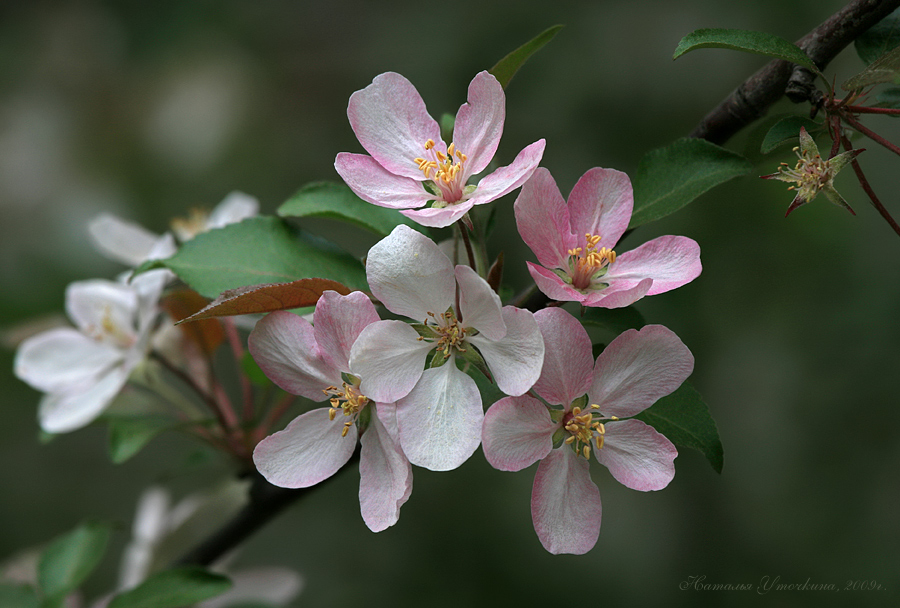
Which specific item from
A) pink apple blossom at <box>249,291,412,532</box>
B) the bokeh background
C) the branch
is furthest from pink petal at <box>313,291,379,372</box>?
the bokeh background

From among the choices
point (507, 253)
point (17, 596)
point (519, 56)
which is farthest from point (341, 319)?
point (507, 253)

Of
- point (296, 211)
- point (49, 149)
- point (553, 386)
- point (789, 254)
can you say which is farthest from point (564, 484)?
point (49, 149)

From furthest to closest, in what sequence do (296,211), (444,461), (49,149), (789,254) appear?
(49,149), (789,254), (296,211), (444,461)

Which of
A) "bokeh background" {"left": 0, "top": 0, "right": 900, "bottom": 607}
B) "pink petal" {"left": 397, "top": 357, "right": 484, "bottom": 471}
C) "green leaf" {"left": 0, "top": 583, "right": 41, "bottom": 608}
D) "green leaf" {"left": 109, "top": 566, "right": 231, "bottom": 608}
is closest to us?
"pink petal" {"left": 397, "top": 357, "right": 484, "bottom": 471}

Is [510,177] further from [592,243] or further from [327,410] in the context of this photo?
[327,410]

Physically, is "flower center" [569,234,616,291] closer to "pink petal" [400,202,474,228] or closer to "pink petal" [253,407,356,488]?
"pink petal" [400,202,474,228]

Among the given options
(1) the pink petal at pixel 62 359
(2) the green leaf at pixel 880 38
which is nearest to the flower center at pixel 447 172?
(2) the green leaf at pixel 880 38

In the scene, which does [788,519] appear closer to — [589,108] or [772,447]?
[772,447]

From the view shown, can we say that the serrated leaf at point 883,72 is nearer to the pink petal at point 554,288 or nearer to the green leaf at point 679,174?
the green leaf at point 679,174
